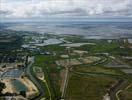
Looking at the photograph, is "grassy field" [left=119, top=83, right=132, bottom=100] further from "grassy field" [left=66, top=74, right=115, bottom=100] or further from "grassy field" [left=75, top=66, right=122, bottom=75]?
"grassy field" [left=75, top=66, right=122, bottom=75]

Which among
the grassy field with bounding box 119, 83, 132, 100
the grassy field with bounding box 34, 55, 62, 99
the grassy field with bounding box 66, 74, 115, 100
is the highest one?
the grassy field with bounding box 34, 55, 62, 99

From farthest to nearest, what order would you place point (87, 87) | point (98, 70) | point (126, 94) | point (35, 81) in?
point (98, 70)
point (35, 81)
point (87, 87)
point (126, 94)

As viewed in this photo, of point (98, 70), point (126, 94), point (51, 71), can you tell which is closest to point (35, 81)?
point (51, 71)

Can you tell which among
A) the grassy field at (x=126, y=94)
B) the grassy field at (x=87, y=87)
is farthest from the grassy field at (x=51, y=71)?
the grassy field at (x=126, y=94)

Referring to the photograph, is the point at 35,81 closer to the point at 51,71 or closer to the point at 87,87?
the point at 51,71

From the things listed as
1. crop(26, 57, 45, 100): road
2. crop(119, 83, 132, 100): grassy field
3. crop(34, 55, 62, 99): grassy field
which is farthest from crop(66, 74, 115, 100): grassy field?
crop(26, 57, 45, 100): road

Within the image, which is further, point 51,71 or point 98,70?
point 98,70

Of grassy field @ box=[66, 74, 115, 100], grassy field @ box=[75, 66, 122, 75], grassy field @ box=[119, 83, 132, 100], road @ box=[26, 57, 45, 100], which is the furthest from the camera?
grassy field @ box=[75, 66, 122, 75]

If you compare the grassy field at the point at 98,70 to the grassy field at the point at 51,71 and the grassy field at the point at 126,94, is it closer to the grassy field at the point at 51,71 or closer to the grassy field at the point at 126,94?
the grassy field at the point at 51,71

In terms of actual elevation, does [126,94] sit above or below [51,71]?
below
